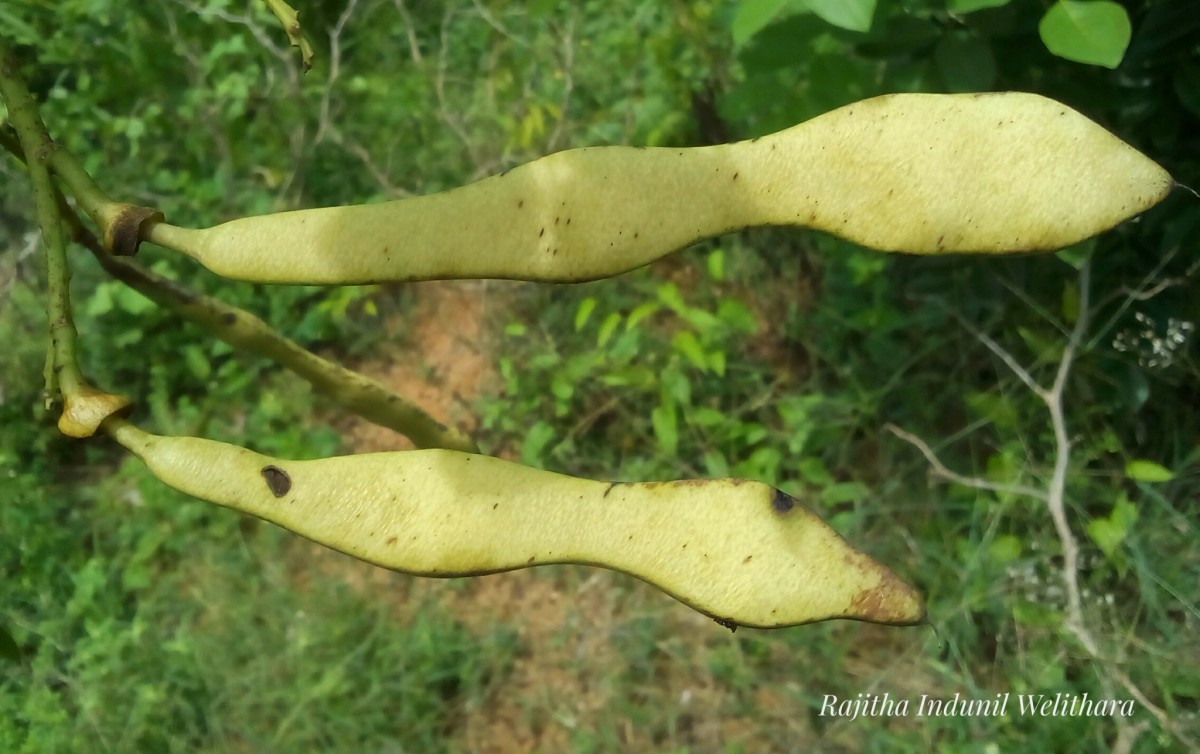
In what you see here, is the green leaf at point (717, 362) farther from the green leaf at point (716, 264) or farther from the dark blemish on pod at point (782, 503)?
the dark blemish on pod at point (782, 503)

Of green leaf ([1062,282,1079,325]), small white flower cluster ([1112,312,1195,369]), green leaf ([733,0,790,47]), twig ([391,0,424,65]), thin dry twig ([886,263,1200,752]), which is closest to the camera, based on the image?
green leaf ([733,0,790,47])

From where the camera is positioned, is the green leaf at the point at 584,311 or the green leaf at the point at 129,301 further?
the green leaf at the point at 129,301

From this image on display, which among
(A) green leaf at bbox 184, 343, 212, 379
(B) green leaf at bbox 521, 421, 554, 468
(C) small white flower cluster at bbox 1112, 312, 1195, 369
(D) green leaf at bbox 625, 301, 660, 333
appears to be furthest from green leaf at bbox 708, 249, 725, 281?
(A) green leaf at bbox 184, 343, 212, 379

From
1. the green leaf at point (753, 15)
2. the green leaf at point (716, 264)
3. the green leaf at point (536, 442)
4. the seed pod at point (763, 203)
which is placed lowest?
the green leaf at point (536, 442)

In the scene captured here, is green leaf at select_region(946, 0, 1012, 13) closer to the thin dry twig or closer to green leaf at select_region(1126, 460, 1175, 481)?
the thin dry twig

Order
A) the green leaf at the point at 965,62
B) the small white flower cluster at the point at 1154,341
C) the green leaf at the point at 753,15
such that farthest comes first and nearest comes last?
the small white flower cluster at the point at 1154,341, the green leaf at the point at 965,62, the green leaf at the point at 753,15

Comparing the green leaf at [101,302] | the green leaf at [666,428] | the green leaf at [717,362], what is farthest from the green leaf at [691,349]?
the green leaf at [101,302]

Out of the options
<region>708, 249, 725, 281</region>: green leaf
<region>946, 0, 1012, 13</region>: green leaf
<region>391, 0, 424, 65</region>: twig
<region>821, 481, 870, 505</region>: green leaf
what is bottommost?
<region>821, 481, 870, 505</region>: green leaf
